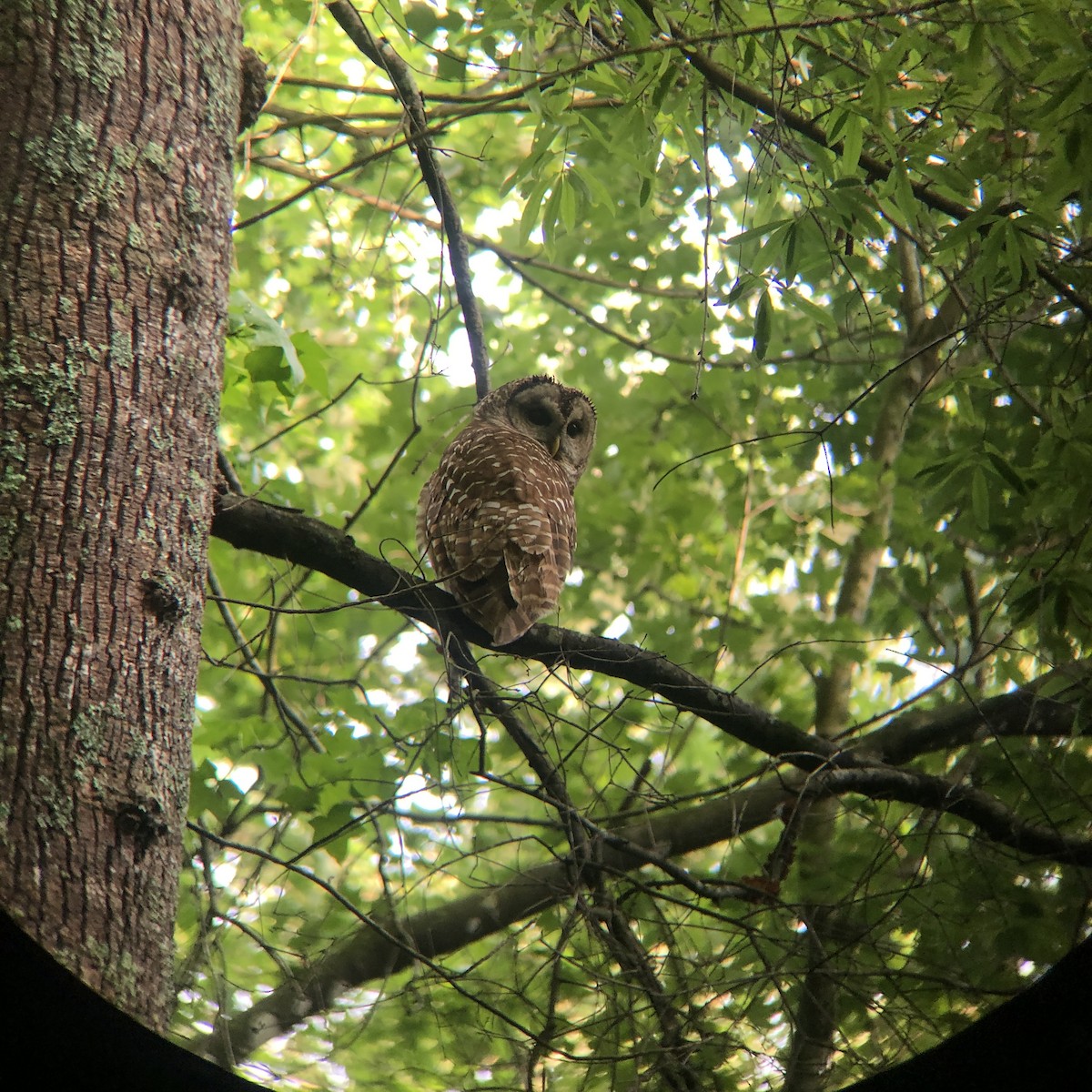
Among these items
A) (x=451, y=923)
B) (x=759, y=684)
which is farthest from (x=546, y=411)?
(x=451, y=923)

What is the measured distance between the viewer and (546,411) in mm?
3785

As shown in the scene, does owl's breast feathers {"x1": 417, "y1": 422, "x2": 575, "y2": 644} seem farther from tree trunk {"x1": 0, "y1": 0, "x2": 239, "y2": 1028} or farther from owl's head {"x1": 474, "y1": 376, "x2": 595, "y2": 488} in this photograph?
tree trunk {"x1": 0, "y1": 0, "x2": 239, "y2": 1028}

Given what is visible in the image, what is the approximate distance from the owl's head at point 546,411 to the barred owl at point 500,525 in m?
0.12

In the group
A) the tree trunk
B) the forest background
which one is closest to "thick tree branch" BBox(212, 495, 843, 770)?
the forest background

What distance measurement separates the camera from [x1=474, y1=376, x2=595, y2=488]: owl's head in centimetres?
378

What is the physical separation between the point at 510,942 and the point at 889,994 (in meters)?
0.75

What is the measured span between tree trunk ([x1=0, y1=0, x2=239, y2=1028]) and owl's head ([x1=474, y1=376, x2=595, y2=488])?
2.01m

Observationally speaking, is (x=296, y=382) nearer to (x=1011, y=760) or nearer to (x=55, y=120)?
(x=55, y=120)

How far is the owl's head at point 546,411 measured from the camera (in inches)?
149

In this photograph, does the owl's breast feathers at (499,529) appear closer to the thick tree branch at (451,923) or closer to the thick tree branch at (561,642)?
the thick tree branch at (561,642)

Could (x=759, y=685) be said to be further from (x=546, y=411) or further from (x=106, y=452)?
(x=106, y=452)

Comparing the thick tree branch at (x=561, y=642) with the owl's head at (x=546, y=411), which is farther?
the owl's head at (x=546, y=411)

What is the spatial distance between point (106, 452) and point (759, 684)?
1.90 metres

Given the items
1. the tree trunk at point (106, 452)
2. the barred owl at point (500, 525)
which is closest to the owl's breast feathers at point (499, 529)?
the barred owl at point (500, 525)
